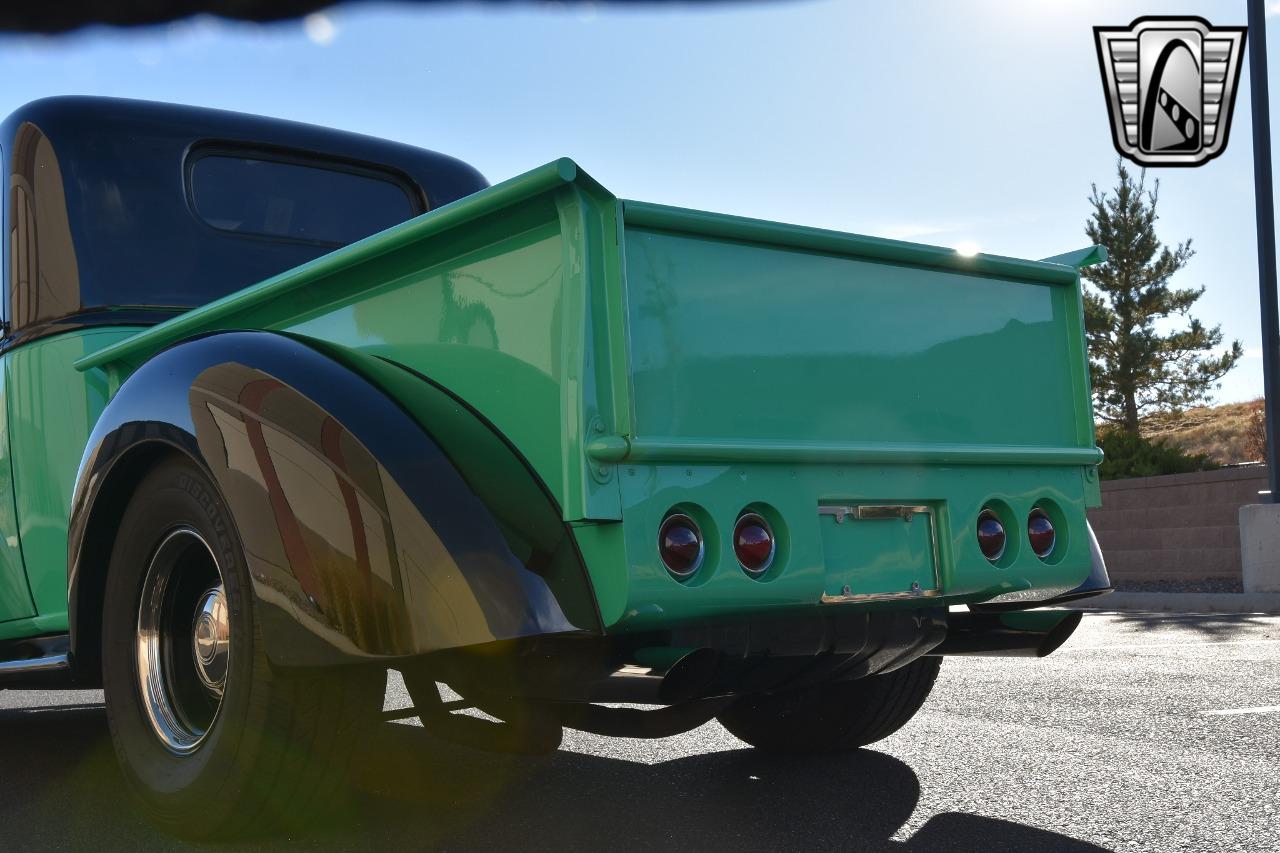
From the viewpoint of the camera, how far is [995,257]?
3.53m

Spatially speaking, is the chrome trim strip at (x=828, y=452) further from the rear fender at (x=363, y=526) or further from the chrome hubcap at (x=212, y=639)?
the chrome hubcap at (x=212, y=639)

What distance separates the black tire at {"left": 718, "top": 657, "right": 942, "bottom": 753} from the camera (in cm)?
402

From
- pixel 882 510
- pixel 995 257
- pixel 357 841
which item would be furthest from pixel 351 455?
pixel 995 257

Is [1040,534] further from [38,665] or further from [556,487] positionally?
[38,665]

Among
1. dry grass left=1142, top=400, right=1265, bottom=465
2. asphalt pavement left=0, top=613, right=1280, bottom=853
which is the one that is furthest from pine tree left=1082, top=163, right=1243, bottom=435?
asphalt pavement left=0, top=613, right=1280, bottom=853

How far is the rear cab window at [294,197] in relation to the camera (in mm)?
4770

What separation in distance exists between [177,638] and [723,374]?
1.56 m

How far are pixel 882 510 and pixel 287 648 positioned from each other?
1.39 metres

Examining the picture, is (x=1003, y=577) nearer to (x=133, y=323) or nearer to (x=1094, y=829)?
(x=1094, y=829)

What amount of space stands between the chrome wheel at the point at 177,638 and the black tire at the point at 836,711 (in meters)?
1.63

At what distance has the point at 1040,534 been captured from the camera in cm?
338

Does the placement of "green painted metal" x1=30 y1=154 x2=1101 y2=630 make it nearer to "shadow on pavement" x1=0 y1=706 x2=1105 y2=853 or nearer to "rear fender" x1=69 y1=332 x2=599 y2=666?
"rear fender" x1=69 y1=332 x2=599 y2=666

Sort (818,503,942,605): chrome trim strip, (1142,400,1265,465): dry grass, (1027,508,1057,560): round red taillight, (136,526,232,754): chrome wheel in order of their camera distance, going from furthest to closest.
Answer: (1142,400,1265,465): dry grass → (1027,508,1057,560): round red taillight → (136,526,232,754): chrome wheel → (818,503,942,605): chrome trim strip

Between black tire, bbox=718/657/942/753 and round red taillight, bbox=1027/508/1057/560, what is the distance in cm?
72
